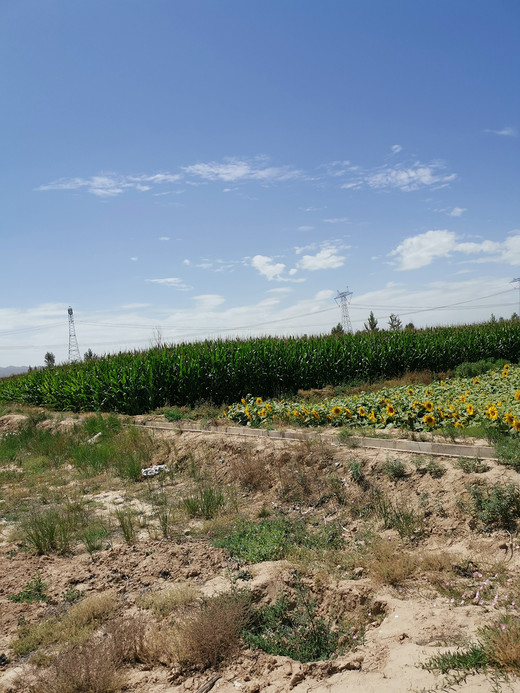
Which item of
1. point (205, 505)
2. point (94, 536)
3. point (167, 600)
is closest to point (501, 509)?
point (167, 600)

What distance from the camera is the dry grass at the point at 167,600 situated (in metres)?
4.09

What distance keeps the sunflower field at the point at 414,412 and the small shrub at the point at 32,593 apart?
527cm

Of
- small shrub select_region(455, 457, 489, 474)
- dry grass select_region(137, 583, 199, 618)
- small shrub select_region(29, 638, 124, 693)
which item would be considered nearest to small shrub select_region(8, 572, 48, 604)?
dry grass select_region(137, 583, 199, 618)

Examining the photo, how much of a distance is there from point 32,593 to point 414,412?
5724mm

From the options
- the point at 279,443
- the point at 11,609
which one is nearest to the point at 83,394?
the point at 279,443

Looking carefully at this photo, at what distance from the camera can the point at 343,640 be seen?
3709 mm

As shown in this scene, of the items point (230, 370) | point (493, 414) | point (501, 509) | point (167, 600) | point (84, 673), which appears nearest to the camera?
point (84, 673)

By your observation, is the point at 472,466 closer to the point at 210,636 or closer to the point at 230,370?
the point at 210,636

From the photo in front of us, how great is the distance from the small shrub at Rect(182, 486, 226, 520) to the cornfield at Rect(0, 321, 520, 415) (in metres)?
7.91

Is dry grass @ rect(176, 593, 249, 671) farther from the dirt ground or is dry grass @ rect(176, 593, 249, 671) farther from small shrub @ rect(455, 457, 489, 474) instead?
small shrub @ rect(455, 457, 489, 474)

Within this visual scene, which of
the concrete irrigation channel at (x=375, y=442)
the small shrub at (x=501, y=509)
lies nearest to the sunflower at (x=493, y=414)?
the concrete irrigation channel at (x=375, y=442)

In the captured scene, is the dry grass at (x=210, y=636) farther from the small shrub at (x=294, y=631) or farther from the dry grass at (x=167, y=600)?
the dry grass at (x=167, y=600)

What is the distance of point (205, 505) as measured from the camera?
22.1ft

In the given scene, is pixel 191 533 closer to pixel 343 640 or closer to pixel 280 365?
pixel 343 640
